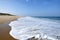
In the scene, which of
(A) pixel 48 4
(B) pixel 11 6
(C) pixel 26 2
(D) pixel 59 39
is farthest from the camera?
(B) pixel 11 6

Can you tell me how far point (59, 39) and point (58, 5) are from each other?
0.56 metres

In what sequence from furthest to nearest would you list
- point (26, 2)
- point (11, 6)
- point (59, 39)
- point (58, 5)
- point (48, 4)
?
point (11, 6) → point (26, 2) → point (48, 4) → point (58, 5) → point (59, 39)

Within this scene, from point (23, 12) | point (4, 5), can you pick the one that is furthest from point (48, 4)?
point (4, 5)

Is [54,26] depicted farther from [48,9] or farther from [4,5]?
[4,5]

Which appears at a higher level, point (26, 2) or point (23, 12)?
point (26, 2)

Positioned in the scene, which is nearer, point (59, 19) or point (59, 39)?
point (59, 39)

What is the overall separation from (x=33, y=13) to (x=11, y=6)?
519 millimetres

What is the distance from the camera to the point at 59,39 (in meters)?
1.93

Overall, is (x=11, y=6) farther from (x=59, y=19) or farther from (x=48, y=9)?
(x=59, y=19)

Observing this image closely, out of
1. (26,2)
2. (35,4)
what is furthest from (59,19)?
(26,2)

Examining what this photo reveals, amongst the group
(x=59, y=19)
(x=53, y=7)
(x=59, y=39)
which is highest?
(x=53, y=7)

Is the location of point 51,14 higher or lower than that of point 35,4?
lower

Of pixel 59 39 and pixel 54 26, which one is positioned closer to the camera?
pixel 59 39

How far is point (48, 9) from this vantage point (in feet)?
7.87
